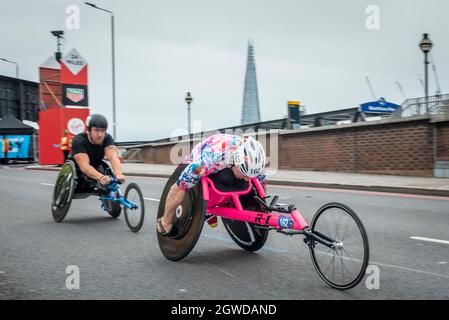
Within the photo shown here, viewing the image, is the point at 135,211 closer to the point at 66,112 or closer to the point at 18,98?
the point at 66,112

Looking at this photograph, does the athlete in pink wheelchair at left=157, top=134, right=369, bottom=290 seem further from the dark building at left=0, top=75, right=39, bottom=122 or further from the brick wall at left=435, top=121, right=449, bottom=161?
the dark building at left=0, top=75, right=39, bottom=122

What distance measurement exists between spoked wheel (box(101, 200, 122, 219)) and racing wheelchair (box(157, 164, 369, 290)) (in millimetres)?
2750

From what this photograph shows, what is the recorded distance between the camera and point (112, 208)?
742 cm

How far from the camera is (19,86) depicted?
5925 centimetres

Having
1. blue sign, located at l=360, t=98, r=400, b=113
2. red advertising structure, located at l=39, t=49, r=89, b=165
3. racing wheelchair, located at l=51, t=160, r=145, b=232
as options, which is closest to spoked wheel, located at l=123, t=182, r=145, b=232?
racing wheelchair, located at l=51, t=160, r=145, b=232

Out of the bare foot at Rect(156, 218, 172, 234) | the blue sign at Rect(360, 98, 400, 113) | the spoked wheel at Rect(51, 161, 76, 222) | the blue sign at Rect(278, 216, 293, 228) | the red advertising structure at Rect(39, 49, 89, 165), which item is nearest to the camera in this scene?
the blue sign at Rect(278, 216, 293, 228)

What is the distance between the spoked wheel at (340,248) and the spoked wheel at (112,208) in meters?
4.46

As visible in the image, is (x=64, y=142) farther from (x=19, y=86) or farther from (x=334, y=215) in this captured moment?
(x=19, y=86)

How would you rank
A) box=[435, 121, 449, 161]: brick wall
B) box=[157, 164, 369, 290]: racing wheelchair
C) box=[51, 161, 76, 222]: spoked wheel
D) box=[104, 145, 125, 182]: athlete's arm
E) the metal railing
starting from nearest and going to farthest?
1. box=[157, 164, 369, 290]: racing wheelchair
2. box=[104, 145, 125, 182]: athlete's arm
3. box=[51, 161, 76, 222]: spoked wheel
4. box=[435, 121, 449, 161]: brick wall
5. the metal railing

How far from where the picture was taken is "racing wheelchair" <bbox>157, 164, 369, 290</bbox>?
3436 millimetres

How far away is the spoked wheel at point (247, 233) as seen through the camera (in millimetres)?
4574

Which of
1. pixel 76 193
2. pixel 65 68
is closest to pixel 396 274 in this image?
pixel 76 193

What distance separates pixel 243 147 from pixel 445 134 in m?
13.0

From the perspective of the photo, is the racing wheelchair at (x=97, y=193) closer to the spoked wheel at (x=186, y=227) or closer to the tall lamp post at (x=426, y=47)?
the spoked wheel at (x=186, y=227)
